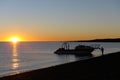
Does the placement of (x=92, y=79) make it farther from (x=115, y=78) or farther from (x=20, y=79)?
(x=20, y=79)

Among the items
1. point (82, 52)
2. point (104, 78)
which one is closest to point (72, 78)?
point (104, 78)

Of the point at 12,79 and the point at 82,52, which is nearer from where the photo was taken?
the point at 12,79

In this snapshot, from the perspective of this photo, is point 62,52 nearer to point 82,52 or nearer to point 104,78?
point 82,52

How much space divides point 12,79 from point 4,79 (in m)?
0.59

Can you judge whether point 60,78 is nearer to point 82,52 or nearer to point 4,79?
point 4,79

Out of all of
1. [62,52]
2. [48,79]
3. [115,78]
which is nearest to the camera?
[115,78]

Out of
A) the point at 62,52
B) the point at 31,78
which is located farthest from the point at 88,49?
the point at 31,78

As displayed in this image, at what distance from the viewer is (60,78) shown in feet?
67.0

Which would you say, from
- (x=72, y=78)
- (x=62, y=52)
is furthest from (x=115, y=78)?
(x=62, y=52)

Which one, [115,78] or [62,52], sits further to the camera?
[62,52]

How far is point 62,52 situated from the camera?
302ft

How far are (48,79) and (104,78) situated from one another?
3.91 meters

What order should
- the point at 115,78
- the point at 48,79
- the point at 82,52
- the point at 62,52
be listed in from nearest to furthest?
the point at 115,78, the point at 48,79, the point at 82,52, the point at 62,52

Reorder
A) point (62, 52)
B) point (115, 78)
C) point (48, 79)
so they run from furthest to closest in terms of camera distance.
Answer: point (62, 52), point (48, 79), point (115, 78)
